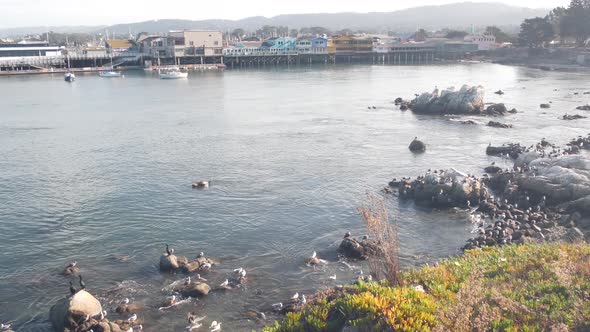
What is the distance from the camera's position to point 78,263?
24188mm

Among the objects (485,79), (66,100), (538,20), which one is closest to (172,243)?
(66,100)

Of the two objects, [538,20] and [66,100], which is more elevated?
[538,20]

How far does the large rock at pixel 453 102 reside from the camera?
2501 inches

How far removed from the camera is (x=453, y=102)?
2547 inches

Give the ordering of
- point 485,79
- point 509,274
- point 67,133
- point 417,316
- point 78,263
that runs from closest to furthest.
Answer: point 417,316 → point 509,274 → point 78,263 → point 67,133 → point 485,79

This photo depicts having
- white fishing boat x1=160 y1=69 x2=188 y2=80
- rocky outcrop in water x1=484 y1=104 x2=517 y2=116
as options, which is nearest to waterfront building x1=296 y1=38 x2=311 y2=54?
white fishing boat x1=160 y1=69 x2=188 y2=80

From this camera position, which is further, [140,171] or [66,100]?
[66,100]

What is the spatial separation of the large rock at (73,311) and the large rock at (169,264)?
13.3 feet

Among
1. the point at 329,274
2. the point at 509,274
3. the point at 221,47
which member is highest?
the point at 221,47

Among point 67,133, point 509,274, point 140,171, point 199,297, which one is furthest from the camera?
point 67,133

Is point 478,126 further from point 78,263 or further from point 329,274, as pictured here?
point 78,263

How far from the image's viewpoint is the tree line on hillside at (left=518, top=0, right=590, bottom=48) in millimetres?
122688

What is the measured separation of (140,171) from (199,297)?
68.8 feet

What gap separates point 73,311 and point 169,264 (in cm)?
519
